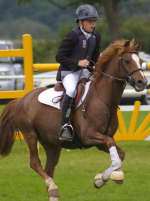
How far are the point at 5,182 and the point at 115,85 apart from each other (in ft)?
8.50

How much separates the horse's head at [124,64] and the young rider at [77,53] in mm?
303

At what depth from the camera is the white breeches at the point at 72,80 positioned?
9969 millimetres

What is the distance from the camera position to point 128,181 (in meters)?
11.4

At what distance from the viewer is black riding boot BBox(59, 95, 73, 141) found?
982 centimetres

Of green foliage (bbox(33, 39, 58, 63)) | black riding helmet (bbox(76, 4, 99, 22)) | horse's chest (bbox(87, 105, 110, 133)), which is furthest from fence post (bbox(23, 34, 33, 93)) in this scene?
green foliage (bbox(33, 39, 58, 63))

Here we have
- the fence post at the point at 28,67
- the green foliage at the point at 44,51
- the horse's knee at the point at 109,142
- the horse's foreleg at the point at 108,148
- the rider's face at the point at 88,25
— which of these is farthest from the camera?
the green foliage at the point at 44,51

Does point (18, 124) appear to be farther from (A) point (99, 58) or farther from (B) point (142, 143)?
(B) point (142, 143)

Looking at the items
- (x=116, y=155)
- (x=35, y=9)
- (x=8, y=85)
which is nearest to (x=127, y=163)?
(x=116, y=155)

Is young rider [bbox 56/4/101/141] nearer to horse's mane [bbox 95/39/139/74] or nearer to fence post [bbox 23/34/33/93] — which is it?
horse's mane [bbox 95/39/139/74]

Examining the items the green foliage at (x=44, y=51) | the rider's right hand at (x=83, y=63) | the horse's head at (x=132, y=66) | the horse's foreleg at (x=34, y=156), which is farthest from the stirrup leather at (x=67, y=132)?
the green foliage at (x=44, y=51)

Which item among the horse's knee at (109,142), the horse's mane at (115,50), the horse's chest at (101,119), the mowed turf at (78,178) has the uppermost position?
the horse's mane at (115,50)

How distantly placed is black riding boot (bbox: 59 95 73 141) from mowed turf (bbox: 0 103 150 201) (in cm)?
81

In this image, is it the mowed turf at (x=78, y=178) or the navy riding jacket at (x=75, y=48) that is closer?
the navy riding jacket at (x=75, y=48)

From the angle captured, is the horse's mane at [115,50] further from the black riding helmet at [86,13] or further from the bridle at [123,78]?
the black riding helmet at [86,13]
